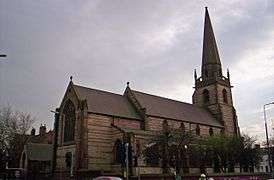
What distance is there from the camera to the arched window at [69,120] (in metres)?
50.1

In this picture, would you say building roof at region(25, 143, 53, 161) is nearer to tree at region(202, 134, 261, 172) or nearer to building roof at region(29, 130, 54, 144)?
building roof at region(29, 130, 54, 144)

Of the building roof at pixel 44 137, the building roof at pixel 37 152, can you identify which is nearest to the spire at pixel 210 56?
the building roof at pixel 37 152

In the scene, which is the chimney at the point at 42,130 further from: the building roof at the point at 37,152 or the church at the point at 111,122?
the church at the point at 111,122

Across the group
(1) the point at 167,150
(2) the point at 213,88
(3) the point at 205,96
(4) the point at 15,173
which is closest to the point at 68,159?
(4) the point at 15,173

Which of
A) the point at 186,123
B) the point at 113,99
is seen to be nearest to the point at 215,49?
the point at 186,123

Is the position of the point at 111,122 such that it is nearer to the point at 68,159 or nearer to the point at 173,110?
the point at 68,159

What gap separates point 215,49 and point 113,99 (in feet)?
99.1

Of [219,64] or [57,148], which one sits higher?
[219,64]

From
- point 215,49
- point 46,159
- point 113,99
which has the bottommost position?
point 46,159

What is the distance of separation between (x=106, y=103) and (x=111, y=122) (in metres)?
3.86

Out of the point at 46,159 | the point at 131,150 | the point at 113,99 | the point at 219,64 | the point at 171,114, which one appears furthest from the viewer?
the point at 219,64

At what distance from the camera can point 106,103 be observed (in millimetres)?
52062

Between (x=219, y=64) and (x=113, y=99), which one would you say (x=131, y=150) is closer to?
(x=113, y=99)

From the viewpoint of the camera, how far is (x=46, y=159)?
208 ft
